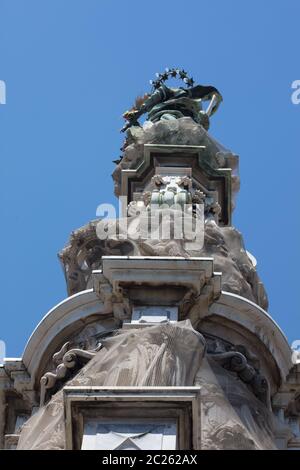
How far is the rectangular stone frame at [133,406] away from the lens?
16.2 m

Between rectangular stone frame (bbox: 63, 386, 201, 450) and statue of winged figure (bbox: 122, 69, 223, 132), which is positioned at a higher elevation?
statue of winged figure (bbox: 122, 69, 223, 132)

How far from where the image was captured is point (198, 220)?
23.4 metres

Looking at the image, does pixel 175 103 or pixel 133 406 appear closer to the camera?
pixel 133 406

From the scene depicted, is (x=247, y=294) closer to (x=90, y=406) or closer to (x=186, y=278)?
(x=186, y=278)

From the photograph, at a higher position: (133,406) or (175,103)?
(175,103)

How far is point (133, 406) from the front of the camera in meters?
16.4

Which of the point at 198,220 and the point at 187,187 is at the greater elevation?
the point at 187,187

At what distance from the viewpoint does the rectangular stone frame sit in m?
16.2

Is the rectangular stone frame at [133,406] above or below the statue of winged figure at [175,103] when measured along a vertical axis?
below

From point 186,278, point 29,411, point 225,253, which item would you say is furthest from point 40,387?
point 225,253

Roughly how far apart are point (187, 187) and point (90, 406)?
10.2 m

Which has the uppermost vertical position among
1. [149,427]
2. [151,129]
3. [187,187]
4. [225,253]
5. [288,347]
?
[151,129]

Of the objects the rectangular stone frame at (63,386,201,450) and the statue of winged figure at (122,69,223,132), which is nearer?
the rectangular stone frame at (63,386,201,450)

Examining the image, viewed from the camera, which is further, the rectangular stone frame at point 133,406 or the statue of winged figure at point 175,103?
the statue of winged figure at point 175,103
